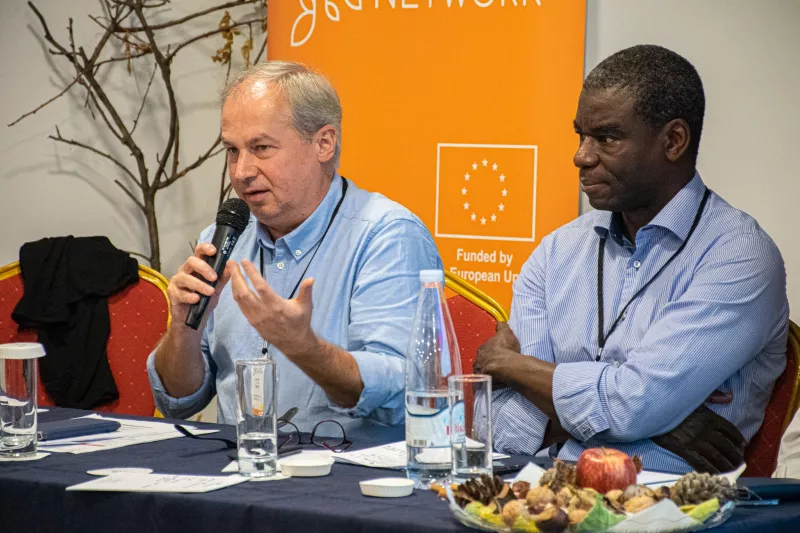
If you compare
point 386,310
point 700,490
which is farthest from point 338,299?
point 700,490

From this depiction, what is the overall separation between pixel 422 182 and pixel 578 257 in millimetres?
1128

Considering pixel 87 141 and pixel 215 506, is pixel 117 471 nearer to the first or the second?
pixel 215 506

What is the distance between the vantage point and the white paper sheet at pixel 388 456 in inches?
62.8

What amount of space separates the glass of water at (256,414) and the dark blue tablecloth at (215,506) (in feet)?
0.21

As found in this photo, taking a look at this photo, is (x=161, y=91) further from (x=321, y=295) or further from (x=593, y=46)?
(x=321, y=295)

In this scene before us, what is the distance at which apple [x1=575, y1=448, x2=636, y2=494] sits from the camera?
137 centimetres

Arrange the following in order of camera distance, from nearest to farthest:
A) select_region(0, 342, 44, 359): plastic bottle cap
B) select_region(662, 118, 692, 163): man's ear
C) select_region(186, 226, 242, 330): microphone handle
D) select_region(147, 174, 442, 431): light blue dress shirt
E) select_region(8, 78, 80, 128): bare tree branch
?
select_region(0, 342, 44, 359): plastic bottle cap < select_region(186, 226, 242, 330): microphone handle < select_region(147, 174, 442, 431): light blue dress shirt < select_region(662, 118, 692, 163): man's ear < select_region(8, 78, 80, 128): bare tree branch

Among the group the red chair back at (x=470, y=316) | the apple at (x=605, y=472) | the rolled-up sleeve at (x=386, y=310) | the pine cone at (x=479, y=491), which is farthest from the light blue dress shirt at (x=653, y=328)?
the pine cone at (x=479, y=491)

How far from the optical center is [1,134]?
4969 mm

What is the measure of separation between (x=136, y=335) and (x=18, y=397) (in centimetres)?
127

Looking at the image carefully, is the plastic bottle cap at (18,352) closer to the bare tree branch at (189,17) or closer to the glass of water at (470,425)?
the glass of water at (470,425)

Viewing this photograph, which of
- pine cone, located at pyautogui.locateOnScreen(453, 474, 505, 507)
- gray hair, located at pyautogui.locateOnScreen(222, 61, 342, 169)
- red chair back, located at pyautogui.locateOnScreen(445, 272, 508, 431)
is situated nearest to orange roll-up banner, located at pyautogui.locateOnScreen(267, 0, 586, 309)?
red chair back, located at pyautogui.locateOnScreen(445, 272, 508, 431)

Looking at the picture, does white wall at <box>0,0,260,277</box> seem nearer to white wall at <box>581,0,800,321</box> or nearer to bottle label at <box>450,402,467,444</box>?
white wall at <box>581,0,800,321</box>

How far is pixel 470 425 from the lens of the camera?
1537 mm
